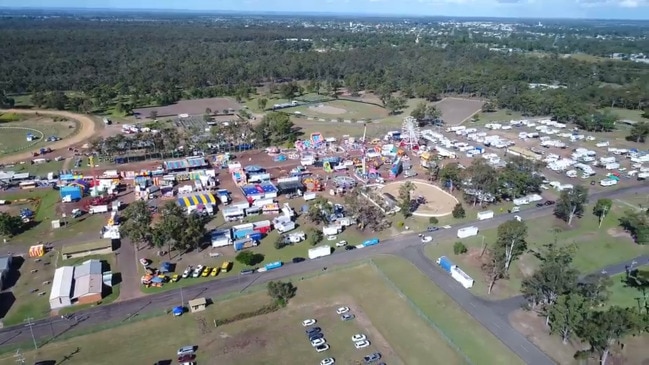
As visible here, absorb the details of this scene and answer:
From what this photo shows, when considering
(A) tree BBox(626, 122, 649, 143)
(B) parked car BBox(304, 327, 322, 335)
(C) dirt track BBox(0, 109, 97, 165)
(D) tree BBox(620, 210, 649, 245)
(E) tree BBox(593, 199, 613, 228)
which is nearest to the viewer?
(B) parked car BBox(304, 327, 322, 335)

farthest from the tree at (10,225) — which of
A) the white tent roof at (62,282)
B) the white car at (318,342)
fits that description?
the white car at (318,342)

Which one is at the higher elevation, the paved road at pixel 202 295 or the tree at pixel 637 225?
the tree at pixel 637 225

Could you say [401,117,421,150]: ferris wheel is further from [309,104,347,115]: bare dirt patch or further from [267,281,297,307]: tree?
[267,281,297,307]: tree

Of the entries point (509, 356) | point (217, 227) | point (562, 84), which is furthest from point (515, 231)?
point (562, 84)

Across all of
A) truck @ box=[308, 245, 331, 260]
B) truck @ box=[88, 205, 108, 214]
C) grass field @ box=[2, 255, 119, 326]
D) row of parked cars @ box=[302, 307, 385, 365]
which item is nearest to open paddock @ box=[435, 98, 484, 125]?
truck @ box=[308, 245, 331, 260]

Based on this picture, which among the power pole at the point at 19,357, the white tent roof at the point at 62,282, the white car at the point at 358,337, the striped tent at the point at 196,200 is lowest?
the power pole at the point at 19,357

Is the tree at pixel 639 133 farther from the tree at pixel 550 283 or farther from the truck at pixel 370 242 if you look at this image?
the truck at pixel 370 242
